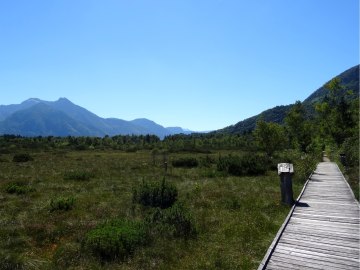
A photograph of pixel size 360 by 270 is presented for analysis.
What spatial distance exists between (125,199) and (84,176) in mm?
10101

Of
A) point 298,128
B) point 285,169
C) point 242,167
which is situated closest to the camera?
point 285,169

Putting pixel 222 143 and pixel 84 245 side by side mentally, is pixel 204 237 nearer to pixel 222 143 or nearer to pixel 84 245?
pixel 84 245

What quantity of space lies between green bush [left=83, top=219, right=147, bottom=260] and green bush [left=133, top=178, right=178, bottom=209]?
4852mm

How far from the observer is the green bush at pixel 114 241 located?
911 centimetres

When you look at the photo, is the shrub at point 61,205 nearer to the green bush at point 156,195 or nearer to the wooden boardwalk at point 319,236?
the green bush at point 156,195

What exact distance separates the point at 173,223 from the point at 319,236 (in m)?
4.76

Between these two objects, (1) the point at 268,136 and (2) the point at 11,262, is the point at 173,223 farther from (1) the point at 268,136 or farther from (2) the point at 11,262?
(1) the point at 268,136

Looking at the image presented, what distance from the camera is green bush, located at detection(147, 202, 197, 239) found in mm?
10797

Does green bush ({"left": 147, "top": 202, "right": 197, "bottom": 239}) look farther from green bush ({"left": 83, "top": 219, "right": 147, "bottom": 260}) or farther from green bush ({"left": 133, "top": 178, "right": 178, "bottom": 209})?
green bush ({"left": 133, "top": 178, "right": 178, "bottom": 209})

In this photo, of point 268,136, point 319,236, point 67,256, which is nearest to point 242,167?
point 268,136

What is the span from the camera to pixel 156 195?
1559 cm

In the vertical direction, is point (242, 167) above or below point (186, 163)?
above

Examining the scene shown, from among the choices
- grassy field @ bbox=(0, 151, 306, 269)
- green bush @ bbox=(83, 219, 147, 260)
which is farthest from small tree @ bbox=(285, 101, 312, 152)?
green bush @ bbox=(83, 219, 147, 260)

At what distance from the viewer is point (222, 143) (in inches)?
3927
